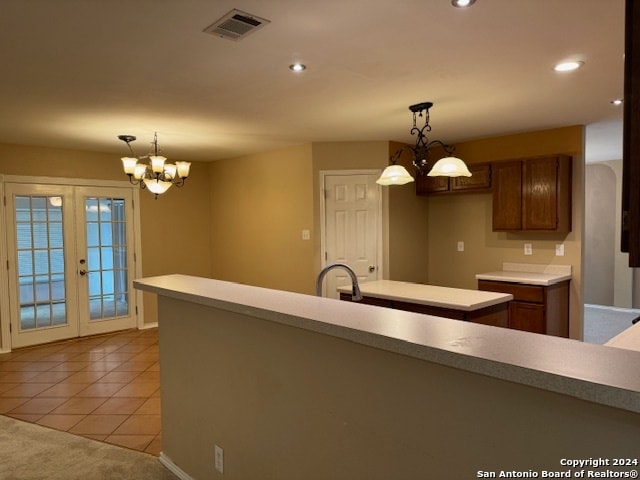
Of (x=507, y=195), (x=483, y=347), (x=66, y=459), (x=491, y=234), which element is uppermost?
(x=507, y=195)

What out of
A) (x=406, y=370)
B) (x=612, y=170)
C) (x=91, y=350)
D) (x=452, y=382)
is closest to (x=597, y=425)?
(x=452, y=382)

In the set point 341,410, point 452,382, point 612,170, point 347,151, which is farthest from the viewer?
point 612,170

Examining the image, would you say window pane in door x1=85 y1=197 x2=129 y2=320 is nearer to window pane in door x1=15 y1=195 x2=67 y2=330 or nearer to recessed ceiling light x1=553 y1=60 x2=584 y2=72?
window pane in door x1=15 y1=195 x2=67 y2=330

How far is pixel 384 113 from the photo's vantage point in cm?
377

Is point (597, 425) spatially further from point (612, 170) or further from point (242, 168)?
point (612, 170)

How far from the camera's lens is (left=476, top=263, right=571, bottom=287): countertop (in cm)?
418

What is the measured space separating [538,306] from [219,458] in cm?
330

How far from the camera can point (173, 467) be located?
8.07 ft

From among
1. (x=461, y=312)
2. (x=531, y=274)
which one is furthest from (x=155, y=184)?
(x=531, y=274)

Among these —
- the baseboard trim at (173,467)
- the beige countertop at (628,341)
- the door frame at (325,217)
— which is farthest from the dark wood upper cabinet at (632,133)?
the door frame at (325,217)

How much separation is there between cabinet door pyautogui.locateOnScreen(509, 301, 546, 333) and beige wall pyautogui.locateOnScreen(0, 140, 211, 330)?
4.43 meters

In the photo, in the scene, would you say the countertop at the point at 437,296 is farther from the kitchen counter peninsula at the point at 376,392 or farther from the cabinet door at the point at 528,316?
the kitchen counter peninsula at the point at 376,392

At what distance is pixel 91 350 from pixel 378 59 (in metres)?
4.57

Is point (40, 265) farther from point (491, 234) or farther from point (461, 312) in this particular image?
point (491, 234)
